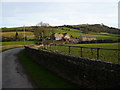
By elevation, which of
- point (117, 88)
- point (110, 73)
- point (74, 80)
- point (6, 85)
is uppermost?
point (110, 73)

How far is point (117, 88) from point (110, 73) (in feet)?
2.61

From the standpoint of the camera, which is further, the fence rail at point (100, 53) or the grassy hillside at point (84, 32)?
the grassy hillside at point (84, 32)

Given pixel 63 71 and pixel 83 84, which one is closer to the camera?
pixel 83 84

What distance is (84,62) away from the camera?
852cm

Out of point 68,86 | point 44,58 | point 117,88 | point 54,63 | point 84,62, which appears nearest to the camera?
point 117,88

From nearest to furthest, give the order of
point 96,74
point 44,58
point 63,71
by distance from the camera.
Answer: point 96,74 < point 63,71 < point 44,58

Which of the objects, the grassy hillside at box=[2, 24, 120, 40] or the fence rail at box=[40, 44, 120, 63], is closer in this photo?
the fence rail at box=[40, 44, 120, 63]

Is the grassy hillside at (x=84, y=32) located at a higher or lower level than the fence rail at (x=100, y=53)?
higher

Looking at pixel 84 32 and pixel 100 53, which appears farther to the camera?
pixel 84 32

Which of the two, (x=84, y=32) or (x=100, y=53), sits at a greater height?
(x=84, y=32)

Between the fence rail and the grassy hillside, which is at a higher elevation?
the grassy hillside

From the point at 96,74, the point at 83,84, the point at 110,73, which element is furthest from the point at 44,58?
the point at 110,73

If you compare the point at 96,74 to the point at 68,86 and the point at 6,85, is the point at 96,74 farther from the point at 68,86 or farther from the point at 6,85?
the point at 6,85

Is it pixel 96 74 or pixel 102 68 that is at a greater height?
pixel 102 68
